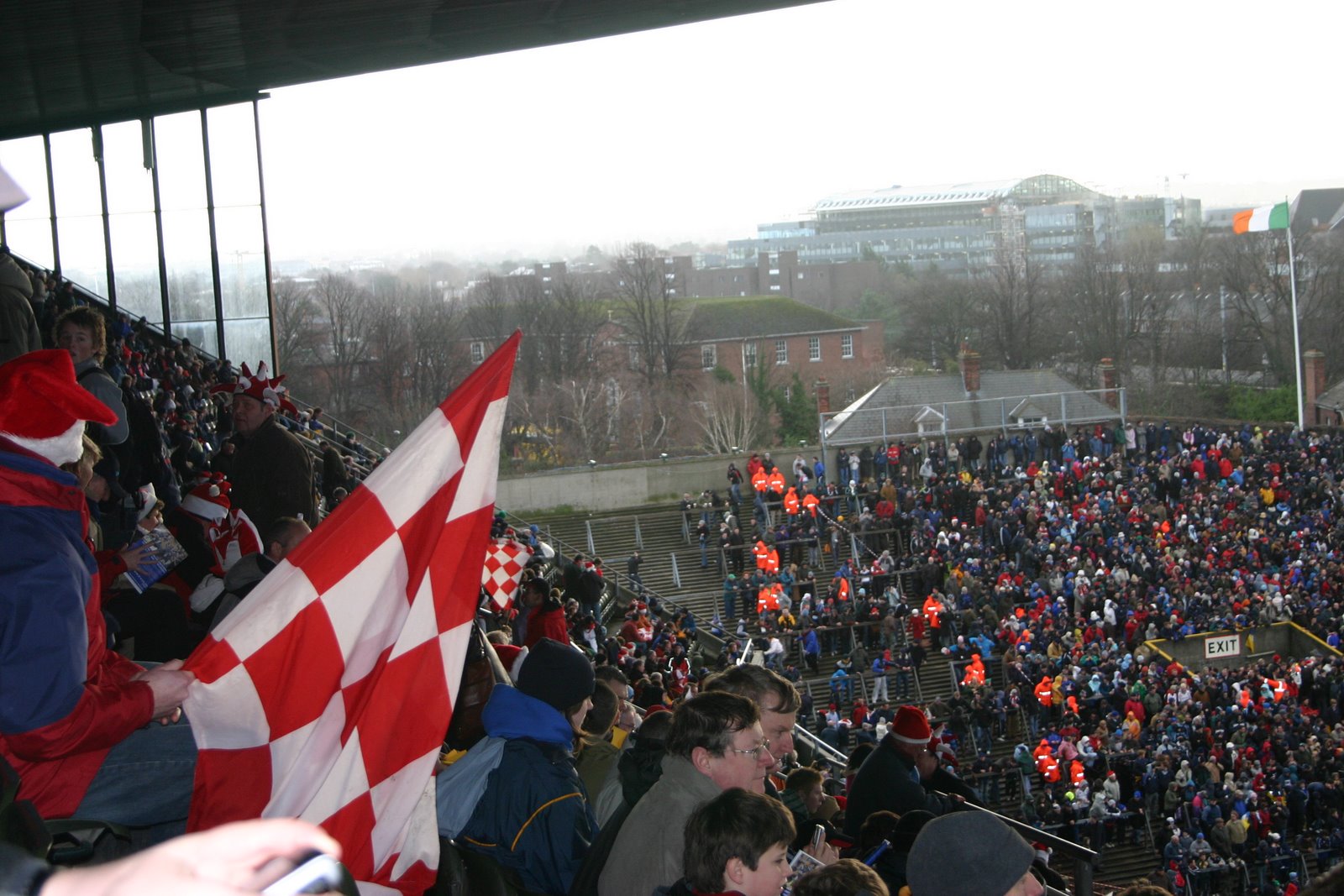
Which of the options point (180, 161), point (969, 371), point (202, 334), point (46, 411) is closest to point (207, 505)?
point (46, 411)

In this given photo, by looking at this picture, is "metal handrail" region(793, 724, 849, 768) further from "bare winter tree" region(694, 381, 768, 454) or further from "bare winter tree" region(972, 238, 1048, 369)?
"bare winter tree" region(972, 238, 1048, 369)

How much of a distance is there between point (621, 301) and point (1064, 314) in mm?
24475

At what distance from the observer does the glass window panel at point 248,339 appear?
20859 millimetres

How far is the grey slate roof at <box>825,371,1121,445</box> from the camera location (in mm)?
41688

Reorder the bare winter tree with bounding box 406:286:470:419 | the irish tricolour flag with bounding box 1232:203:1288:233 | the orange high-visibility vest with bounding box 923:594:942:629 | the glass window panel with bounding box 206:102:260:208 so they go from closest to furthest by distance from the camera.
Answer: the glass window panel with bounding box 206:102:260:208, the orange high-visibility vest with bounding box 923:594:942:629, the irish tricolour flag with bounding box 1232:203:1288:233, the bare winter tree with bounding box 406:286:470:419

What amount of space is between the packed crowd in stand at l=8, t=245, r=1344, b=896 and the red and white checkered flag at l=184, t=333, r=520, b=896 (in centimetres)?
17

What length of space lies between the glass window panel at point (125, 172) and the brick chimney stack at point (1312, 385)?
3937 cm

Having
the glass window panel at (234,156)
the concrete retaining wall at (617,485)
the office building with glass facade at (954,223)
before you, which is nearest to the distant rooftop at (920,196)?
the office building with glass facade at (954,223)

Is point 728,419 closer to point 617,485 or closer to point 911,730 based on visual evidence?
point 617,485

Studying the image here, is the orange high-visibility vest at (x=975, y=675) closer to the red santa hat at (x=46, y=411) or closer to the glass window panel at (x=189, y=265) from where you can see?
the glass window panel at (x=189, y=265)

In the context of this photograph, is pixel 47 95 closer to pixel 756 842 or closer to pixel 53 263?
pixel 53 263

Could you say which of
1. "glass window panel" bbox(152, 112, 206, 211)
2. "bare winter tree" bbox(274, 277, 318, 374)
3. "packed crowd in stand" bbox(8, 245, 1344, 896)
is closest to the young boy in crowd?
"packed crowd in stand" bbox(8, 245, 1344, 896)

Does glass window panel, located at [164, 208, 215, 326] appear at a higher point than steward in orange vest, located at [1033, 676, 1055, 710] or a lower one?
higher

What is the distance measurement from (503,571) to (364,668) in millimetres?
9138
